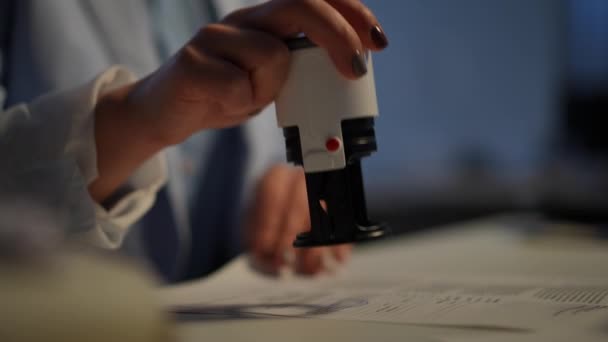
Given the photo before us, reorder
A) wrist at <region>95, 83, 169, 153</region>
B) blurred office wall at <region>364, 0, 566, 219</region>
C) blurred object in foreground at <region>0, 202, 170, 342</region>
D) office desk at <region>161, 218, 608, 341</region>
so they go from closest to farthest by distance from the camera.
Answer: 1. blurred object in foreground at <region>0, 202, 170, 342</region>
2. office desk at <region>161, 218, 608, 341</region>
3. wrist at <region>95, 83, 169, 153</region>
4. blurred office wall at <region>364, 0, 566, 219</region>

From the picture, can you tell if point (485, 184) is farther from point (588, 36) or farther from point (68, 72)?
point (68, 72)

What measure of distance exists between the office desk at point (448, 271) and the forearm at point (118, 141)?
110mm

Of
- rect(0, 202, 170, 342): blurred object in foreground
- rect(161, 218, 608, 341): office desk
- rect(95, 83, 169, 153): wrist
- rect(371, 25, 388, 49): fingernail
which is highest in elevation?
rect(371, 25, 388, 49): fingernail

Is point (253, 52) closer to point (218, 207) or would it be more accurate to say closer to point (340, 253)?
point (340, 253)

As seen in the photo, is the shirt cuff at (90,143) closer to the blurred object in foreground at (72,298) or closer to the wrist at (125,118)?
the wrist at (125,118)

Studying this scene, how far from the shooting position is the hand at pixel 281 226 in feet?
2.00

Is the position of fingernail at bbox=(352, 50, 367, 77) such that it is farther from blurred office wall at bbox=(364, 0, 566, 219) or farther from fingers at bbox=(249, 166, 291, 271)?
blurred office wall at bbox=(364, 0, 566, 219)

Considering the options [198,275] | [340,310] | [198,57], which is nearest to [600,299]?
[340,310]

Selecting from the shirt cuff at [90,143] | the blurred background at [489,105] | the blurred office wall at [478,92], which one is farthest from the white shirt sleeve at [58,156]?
the blurred office wall at [478,92]

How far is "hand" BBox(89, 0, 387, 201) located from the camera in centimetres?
35

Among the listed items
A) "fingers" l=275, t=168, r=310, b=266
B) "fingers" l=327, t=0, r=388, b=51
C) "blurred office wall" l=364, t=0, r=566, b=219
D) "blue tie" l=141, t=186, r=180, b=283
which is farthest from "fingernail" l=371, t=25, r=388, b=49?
"blurred office wall" l=364, t=0, r=566, b=219

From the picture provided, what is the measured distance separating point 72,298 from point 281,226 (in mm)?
536

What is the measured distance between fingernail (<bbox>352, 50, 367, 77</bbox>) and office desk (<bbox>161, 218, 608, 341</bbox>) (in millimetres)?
149

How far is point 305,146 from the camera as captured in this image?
356 mm
